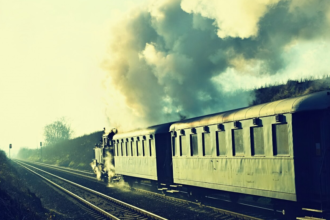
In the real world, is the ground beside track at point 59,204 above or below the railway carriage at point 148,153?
below

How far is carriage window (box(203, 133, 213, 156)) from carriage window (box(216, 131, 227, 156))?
487 millimetres

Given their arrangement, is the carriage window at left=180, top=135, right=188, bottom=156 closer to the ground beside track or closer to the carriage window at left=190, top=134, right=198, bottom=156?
the carriage window at left=190, top=134, right=198, bottom=156

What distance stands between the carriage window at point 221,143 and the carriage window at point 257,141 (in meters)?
1.51

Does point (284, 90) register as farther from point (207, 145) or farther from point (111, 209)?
point (111, 209)

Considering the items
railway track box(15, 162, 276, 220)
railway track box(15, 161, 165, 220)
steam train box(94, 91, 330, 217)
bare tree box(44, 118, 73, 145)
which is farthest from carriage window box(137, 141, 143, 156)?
bare tree box(44, 118, 73, 145)

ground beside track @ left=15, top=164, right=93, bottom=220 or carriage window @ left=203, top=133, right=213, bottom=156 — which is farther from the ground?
carriage window @ left=203, top=133, right=213, bottom=156

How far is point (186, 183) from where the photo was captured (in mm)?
15062

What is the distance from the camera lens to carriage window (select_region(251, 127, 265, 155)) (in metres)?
10.5

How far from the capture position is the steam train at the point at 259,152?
9062mm

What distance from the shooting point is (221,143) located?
12.5m

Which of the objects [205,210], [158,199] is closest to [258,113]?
[205,210]

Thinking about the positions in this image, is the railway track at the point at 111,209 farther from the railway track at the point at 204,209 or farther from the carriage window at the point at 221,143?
the carriage window at the point at 221,143

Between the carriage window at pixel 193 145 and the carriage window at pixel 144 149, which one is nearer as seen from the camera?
the carriage window at pixel 193 145

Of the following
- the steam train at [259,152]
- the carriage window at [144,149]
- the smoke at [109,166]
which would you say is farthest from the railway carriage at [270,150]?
the smoke at [109,166]
